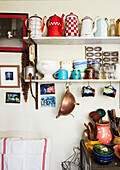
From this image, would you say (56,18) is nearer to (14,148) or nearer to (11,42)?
(11,42)

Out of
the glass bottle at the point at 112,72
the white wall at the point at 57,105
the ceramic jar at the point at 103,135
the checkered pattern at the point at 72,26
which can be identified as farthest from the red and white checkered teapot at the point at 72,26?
the ceramic jar at the point at 103,135

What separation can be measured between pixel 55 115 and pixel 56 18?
0.92 meters

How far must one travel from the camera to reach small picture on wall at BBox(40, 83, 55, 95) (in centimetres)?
152

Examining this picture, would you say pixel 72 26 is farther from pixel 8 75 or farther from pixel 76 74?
pixel 8 75

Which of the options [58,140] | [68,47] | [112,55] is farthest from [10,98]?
[112,55]

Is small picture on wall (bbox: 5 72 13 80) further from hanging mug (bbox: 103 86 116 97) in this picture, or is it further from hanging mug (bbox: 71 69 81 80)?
hanging mug (bbox: 103 86 116 97)

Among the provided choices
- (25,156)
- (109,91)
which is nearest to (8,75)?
(25,156)

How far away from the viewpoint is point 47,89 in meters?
1.52

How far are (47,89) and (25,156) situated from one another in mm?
658

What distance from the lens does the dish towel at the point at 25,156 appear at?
1395 millimetres

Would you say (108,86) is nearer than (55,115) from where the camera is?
Answer: Yes

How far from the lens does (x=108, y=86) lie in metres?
1.42

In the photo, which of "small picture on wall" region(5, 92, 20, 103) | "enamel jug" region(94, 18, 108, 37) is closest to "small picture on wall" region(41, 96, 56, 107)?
"small picture on wall" region(5, 92, 20, 103)

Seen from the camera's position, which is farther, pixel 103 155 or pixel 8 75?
pixel 8 75
